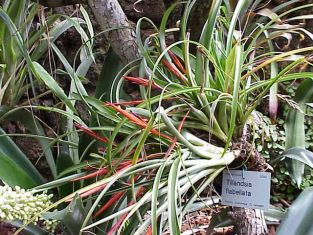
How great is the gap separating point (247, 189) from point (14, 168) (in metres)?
0.42

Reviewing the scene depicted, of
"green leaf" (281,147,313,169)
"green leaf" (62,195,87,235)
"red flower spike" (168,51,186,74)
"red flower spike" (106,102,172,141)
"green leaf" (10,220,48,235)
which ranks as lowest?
"green leaf" (10,220,48,235)

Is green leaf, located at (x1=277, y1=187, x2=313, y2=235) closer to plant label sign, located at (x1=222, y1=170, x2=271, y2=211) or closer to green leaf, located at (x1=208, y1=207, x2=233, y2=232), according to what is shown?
plant label sign, located at (x1=222, y1=170, x2=271, y2=211)

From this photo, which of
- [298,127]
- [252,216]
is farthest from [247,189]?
[298,127]

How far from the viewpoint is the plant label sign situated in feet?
2.56

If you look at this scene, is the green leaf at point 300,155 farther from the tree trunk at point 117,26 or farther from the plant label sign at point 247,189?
the tree trunk at point 117,26

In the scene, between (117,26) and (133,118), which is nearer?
(133,118)

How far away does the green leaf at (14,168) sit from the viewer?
845 millimetres

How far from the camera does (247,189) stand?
80 cm

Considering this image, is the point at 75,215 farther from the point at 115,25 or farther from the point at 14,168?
the point at 115,25

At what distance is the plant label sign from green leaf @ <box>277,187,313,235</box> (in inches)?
3.6

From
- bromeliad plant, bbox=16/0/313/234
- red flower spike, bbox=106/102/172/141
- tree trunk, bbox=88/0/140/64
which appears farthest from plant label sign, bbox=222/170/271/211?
tree trunk, bbox=88/0/140/64

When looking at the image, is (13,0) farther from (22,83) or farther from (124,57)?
(124,57)

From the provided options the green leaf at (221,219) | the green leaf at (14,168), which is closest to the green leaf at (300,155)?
the green leaf at (221,219)

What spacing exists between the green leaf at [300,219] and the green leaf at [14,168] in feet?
1.56
